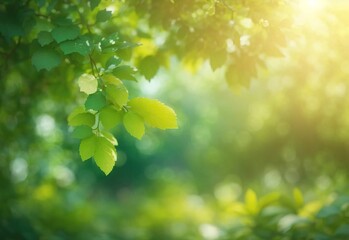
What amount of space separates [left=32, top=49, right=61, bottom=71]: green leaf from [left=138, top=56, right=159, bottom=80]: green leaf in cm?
94

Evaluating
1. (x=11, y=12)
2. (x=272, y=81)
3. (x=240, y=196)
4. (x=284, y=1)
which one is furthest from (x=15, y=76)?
(x=240, y=196)

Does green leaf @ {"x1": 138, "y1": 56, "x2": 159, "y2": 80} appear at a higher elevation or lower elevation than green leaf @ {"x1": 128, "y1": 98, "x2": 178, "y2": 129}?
higher

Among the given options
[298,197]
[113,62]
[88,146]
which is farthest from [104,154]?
[298,197]

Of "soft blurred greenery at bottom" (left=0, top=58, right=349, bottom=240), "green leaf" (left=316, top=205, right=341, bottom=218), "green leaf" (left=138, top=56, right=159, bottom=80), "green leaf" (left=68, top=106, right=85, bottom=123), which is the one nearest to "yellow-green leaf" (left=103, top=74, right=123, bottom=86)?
"green leaf" (left=68, top=106, right=85, bottom=123)

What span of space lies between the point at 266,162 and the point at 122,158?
18.7 metres

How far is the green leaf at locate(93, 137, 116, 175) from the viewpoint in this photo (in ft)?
7.19

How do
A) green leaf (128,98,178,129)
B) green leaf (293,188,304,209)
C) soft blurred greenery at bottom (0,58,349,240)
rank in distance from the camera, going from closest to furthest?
green leaf (128,98,178,129), green leaf (293,188,304,209), soft blurred greenery at bottom (0,58,349,240)

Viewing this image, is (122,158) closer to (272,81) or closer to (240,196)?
(240,196)

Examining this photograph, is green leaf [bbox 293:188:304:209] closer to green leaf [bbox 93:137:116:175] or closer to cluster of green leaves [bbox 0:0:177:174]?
cluster of green leaves [bbox 0:0:177:174]

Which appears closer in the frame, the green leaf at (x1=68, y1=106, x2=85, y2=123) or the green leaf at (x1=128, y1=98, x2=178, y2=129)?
the green leaf at (x1=128, y1=98, x2=178, y2=129)

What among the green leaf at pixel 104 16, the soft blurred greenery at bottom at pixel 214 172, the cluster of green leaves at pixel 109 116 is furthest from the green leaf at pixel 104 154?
the soft blurred greenery at bottom at pixel 214 172

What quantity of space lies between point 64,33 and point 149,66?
42.1 inches

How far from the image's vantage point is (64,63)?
3656 mm

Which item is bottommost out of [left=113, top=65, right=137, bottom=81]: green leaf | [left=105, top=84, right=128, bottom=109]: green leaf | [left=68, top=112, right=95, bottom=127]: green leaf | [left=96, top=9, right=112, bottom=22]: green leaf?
[left=68, top=112, right=95, bottom=127]: green leaf
